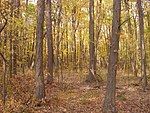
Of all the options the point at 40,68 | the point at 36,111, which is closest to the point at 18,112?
the point at 36,111

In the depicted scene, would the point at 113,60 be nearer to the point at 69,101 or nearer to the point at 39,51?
the point at 39,51

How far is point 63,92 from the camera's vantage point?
49.4 feet

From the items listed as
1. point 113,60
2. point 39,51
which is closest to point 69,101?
point 39,51

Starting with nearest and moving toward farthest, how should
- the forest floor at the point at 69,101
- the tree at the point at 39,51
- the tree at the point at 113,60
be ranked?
the tree at the point at 113,60 → the forest floor at the point at 69,101 → the tree at the point at 39,51

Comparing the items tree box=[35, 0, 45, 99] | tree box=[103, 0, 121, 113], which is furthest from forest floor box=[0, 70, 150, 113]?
tree box=[103, 0, 121, 113]

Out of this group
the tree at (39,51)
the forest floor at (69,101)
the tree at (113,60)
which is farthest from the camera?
the tree at (39,51)

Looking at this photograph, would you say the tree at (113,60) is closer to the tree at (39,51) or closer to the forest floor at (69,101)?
the forest floor at (69,101)

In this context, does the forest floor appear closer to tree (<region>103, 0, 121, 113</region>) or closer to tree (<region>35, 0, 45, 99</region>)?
tree (<region>35, 0, 45, 99</region>)

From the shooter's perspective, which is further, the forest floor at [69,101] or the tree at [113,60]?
the forest floor at [69,101]

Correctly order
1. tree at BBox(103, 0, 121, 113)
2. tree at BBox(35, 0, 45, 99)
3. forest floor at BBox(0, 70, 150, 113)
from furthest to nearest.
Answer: tree at BBox(35, 0, 45, 99) < forest floor at BBox(0, 70, 150, 113) < tree at BBox(103, 0, 121, 113)

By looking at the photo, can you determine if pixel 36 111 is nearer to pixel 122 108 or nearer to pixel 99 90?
pixel 122 108

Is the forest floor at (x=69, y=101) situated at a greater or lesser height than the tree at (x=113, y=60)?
lesser

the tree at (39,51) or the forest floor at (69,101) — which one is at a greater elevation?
the tree at (39,51)

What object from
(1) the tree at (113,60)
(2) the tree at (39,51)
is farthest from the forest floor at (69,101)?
(1) the tree at (113,60)
